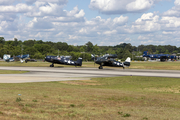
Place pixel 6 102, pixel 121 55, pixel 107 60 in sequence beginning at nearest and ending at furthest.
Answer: pixel 6 102 < pixel 107 60 < pixel 121 55

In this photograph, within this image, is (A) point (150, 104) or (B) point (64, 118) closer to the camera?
(B) point (64, 118)

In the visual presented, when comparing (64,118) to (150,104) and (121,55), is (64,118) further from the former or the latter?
(121,55)

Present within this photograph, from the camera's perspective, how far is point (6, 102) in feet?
43.5

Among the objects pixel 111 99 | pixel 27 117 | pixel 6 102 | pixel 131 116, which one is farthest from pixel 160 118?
pixel 6 102

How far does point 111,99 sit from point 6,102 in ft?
25.9

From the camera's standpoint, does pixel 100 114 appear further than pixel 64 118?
Yes

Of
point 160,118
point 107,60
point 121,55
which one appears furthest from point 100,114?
point 121,55

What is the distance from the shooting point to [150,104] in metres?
15.8

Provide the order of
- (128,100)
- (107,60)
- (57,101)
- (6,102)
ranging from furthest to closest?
(107,60)
(128,100)
(57,101)
(6,102)

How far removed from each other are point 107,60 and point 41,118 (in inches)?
1998

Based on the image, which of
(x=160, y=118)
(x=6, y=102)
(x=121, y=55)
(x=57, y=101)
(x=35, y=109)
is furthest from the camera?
(x=121, y=55)

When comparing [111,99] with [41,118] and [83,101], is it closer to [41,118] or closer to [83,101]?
[83,101]

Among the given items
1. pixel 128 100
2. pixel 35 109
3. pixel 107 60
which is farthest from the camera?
pixel 107 60

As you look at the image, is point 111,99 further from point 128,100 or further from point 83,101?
point 83,101
